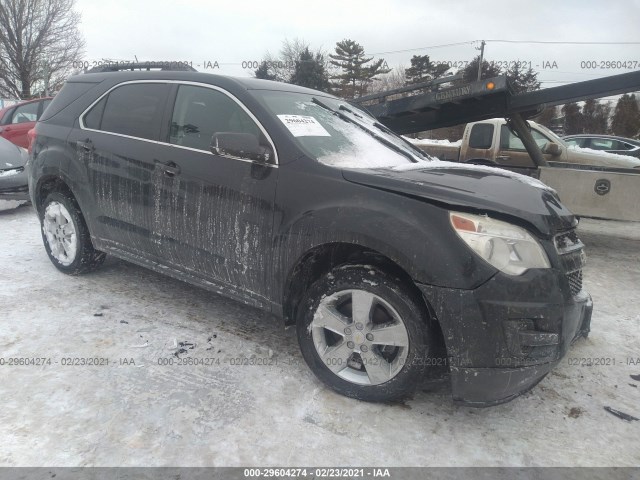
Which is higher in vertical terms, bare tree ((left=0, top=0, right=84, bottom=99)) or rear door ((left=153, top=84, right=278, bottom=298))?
bare tree ((left=0, top=0, right=84, bottom=99))

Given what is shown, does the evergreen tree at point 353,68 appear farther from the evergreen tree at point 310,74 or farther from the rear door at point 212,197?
the rear door at point 212,197

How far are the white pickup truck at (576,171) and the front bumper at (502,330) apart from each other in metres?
3.60

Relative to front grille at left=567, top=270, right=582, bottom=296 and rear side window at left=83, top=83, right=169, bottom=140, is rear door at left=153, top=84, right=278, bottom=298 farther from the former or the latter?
front grille at left=567, top=270, right=582, bottom=296

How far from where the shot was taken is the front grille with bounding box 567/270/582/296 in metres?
2.44

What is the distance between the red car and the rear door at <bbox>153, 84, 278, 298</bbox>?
28.0 ft

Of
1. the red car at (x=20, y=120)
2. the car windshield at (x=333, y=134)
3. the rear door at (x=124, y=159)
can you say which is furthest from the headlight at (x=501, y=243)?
the red car at (x=20, y=120)

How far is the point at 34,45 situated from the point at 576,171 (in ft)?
119

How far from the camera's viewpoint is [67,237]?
4.34m

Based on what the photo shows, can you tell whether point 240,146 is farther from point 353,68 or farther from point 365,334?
point 353,68

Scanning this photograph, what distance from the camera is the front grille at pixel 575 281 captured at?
244 cm

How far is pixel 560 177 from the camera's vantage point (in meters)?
6.68

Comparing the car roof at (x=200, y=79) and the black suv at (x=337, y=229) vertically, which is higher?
the car roof at (x=200, y=79)

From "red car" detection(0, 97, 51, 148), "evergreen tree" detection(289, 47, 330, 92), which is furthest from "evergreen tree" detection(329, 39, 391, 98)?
"red car" detection(0, 97, 51, 148)

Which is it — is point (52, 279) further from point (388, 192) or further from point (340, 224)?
point (388, 192)
